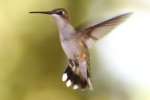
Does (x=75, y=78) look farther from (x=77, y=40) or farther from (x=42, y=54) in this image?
(x=42, y=54)

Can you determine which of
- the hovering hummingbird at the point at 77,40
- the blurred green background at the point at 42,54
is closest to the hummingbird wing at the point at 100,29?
the hovering hummingbird at the point at 77,40

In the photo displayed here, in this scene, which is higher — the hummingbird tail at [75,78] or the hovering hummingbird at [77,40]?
the hovering hummingbird at [77,40]

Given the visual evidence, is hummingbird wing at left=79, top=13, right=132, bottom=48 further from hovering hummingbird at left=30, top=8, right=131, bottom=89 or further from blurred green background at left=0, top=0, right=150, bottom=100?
blurred green background at left=0, top=0, right=150, bottom=100

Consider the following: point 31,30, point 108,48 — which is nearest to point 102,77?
point 108,48

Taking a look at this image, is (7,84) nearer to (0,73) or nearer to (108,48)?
(0,73)

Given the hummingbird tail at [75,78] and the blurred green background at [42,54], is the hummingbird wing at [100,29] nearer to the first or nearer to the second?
the hummingbird tail at [75,78]

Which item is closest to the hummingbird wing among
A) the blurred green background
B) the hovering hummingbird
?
the hovering hummingbird

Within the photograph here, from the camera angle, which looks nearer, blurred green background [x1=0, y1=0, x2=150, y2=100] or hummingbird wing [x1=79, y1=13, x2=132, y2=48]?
hummingbird wing [x1=79, y1=13, x2=132, y2=48]

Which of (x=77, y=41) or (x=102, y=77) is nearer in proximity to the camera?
(x=77, y=41)
